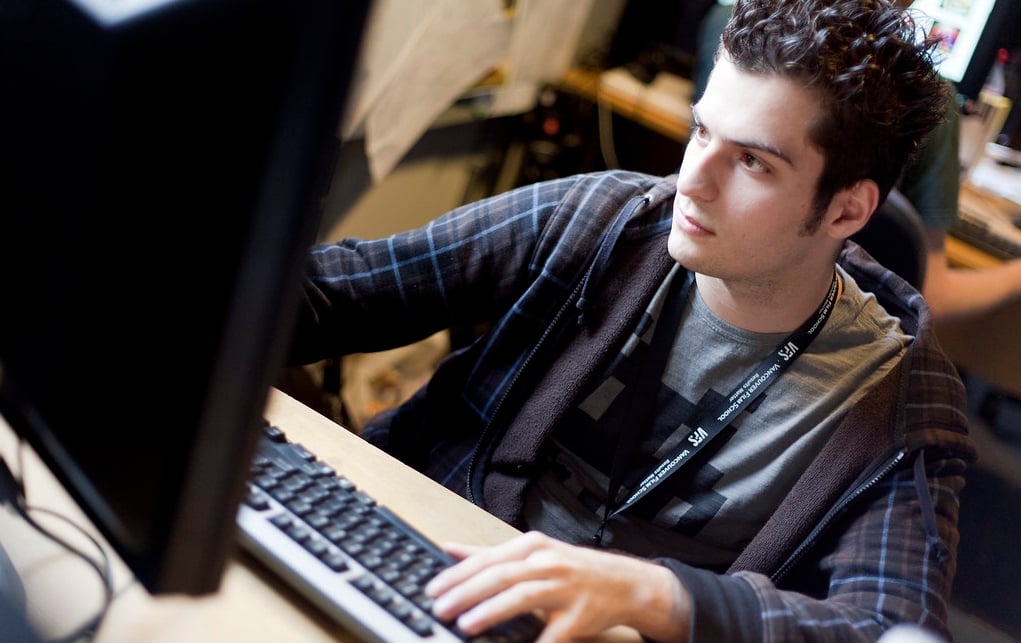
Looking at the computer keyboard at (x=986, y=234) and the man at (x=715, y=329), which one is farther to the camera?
the computer keyboard at (x=986, y=234)

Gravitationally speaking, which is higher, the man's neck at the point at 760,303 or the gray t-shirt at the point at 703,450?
the man's neck at the point at 760,303

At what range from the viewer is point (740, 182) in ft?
3.80

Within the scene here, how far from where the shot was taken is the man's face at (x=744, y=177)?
112 cm

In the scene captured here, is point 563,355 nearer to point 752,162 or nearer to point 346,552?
point 752,162

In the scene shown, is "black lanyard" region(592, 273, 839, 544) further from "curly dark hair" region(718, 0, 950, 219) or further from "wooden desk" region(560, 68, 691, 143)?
"wooden desk" region(560, 68, 691, 143)

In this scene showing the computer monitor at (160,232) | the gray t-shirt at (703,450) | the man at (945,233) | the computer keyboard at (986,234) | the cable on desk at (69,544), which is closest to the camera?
the computer monitor at (160,232)

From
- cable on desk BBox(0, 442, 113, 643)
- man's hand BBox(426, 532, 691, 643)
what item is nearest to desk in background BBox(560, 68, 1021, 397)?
man's hand BBox(426, 532, 691, 643)

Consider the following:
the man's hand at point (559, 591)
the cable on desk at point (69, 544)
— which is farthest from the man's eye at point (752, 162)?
the cable on desk at point (69, 544)

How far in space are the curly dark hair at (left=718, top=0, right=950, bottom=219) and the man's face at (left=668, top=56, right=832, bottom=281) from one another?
19 millimetres

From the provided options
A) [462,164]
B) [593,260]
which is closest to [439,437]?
[593,260]

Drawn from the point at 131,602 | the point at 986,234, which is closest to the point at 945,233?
the point at 986,234

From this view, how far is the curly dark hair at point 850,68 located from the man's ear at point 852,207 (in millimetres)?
14

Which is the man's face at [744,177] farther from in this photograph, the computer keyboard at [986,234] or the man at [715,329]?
the computer keyboard at [986,234]

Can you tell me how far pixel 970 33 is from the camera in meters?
2.40
